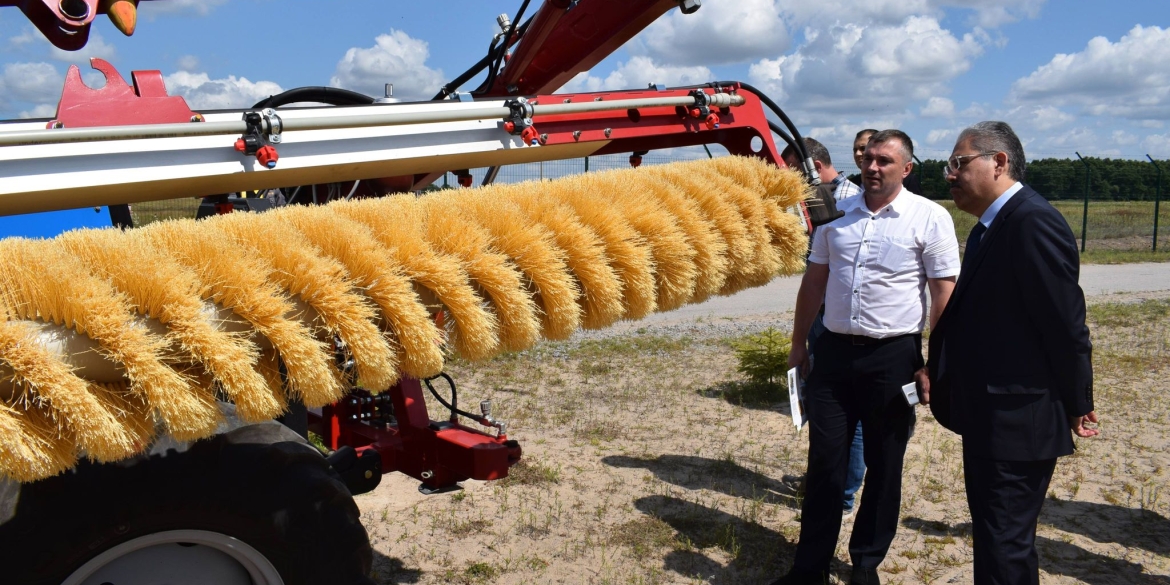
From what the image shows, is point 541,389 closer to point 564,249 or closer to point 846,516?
point 846,516

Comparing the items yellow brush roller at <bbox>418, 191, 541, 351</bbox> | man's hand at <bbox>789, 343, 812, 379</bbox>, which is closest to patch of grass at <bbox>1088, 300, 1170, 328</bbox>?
man's hand at <bbox>789, 343, 812, 379</bbox>

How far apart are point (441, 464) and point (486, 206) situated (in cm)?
159

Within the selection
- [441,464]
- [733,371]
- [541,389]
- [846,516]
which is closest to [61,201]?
[441,464]

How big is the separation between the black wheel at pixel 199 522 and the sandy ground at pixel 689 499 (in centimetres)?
158

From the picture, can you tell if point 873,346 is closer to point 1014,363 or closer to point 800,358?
point 800,358

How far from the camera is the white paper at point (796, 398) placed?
381cm

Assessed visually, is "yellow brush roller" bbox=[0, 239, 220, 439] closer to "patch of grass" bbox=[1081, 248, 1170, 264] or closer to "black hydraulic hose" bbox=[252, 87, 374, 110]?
"black hydraulic hose" bbox=[252, 87, 374, 110]

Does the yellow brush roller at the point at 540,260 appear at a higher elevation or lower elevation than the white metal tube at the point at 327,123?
lower

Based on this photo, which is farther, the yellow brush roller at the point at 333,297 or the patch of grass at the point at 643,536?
the patch of grass at the point at 643,536

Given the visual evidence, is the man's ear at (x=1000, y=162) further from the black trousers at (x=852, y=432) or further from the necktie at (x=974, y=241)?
the black trousers at (x=852, y=432)

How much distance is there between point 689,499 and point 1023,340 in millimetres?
2152

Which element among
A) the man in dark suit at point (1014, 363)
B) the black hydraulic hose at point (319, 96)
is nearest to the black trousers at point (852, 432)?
the man in dark suit at point (1014, 363)

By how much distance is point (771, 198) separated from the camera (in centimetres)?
252

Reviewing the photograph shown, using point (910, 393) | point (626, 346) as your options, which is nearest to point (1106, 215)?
point (626, 346)
